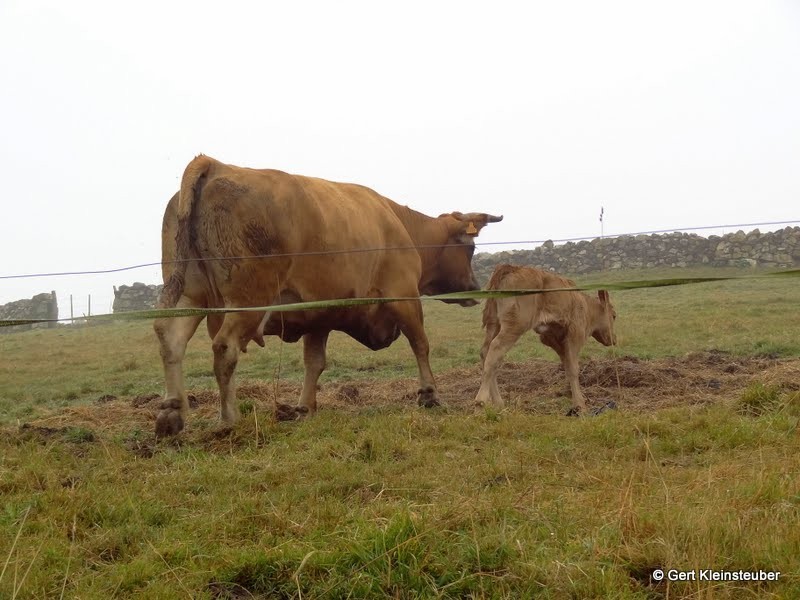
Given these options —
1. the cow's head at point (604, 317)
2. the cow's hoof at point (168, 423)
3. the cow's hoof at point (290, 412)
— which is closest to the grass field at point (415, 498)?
the cow's hoof at point (168, 423)

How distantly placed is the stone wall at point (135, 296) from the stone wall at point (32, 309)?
7.02 ft

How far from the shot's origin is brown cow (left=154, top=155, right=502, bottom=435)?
6.90m

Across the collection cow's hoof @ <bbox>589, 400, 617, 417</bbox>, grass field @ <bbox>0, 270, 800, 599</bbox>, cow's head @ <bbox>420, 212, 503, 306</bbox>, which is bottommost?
cow's hoof @ <bbox>589, 400, 617, 417</bbox>

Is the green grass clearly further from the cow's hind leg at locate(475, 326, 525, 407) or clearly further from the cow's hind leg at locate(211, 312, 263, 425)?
the cow's hind leg at locate(475, 326, 525, 407)

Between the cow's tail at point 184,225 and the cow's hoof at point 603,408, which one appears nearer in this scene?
the cow's tail at point 184,225

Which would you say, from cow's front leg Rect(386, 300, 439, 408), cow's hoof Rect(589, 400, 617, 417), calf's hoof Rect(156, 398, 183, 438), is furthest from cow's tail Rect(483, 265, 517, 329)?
calf's hoof Rect(156, 398, 183, 438)

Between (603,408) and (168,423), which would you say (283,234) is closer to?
(168,423)

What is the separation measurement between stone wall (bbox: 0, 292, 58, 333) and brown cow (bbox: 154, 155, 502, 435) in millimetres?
22397

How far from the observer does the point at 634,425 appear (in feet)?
19.9

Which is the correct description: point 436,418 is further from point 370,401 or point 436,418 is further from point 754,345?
point 754,345

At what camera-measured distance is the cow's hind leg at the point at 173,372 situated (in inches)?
260

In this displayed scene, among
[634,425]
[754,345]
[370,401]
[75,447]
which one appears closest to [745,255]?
[754,345]

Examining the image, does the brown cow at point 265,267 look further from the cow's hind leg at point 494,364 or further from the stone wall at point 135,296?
the stone wall at point 135,296

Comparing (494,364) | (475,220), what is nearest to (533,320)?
(494,364)
